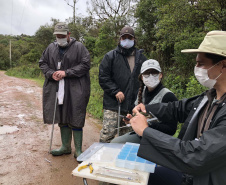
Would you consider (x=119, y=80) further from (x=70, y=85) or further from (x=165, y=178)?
(x=165, y=178)

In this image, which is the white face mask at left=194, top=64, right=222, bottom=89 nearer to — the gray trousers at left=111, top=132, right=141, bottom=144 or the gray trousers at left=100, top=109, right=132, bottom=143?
the gray trousers at left=111, top=132, right=141, bottom=144

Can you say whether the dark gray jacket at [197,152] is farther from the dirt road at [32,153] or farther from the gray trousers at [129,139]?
the dirt road at [32,153]

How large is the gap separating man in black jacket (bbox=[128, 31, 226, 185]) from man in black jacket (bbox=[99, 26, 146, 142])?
5.34 ft

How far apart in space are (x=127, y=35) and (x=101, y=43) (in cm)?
909

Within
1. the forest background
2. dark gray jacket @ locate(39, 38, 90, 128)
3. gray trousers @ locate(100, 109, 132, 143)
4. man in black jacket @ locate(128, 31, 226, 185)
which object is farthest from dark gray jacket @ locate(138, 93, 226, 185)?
the forest background

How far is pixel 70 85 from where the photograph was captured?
3.62m

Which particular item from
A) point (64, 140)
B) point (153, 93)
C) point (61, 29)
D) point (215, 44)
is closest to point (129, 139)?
point (153, 93)

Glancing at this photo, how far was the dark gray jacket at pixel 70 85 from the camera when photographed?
11.7ft

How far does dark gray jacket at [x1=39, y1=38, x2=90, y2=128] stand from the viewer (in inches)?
141

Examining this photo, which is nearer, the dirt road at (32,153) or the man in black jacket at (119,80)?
the dirt road at (32,153)

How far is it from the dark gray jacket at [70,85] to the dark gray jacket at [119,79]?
386 millimetres

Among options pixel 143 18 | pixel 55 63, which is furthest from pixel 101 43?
pixel 55 63

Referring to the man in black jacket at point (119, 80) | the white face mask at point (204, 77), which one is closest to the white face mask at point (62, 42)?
the man in black jacket at point (119, 80)

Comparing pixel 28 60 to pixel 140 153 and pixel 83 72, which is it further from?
pixel 140 153
